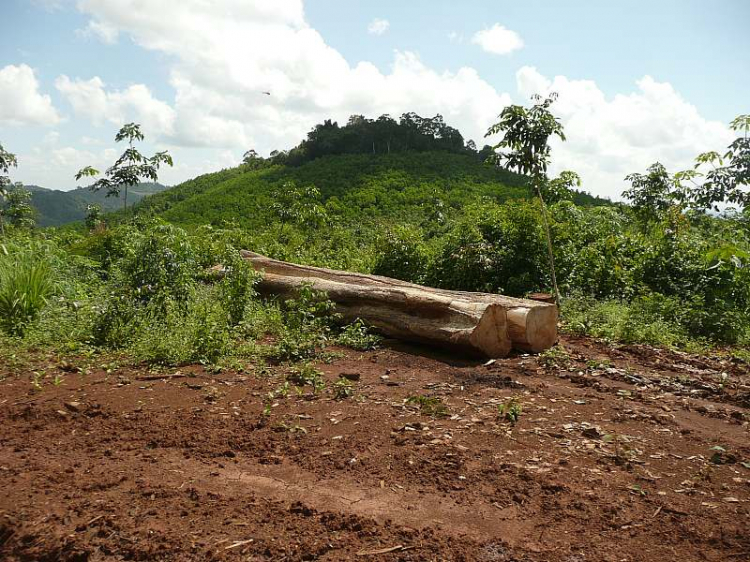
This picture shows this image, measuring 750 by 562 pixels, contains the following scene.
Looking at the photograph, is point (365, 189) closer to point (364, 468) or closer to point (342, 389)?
point (342, 389)

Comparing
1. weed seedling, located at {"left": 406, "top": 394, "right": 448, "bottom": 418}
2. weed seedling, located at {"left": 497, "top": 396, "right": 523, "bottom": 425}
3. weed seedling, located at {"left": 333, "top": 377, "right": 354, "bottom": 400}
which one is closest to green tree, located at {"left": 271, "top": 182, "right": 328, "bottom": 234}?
weed seedling, located at {"left": 333, "top": 377, "right": 354, "bottom": 400}

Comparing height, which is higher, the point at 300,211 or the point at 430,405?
the point at 300,211

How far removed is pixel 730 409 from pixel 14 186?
18.0 metres

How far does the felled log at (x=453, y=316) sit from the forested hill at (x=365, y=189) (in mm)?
14950

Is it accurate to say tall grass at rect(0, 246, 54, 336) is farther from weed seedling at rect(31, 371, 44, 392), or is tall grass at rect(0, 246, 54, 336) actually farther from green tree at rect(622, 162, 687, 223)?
green tree at rect(622, 162, 687, 223)

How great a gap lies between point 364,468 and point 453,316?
2650 mm

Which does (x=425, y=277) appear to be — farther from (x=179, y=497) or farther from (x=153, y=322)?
(x=179, y=497)

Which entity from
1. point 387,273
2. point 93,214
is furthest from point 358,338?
point 93,214

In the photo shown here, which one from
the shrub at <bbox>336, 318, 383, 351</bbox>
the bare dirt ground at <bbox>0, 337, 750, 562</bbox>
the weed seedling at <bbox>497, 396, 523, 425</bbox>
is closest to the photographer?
the bare dirt ground at <bbox>0, 337, 750, 562</bbox>

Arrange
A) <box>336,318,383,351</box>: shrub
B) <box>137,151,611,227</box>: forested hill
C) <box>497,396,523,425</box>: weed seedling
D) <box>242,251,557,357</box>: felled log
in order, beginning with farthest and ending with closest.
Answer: <box>137,151,611,227</box>: forested hill
<box>336,318,383,351</box>: shrub
<box>242,251,557,357</box>: felled log
<box>497,396,523,425</box>: weed seedling

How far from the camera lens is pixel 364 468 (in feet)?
9.72

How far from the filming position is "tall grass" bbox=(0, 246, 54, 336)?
5314 millimetres

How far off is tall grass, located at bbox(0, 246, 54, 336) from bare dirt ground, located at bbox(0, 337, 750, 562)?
1069 millimetres

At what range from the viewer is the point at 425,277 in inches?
362
